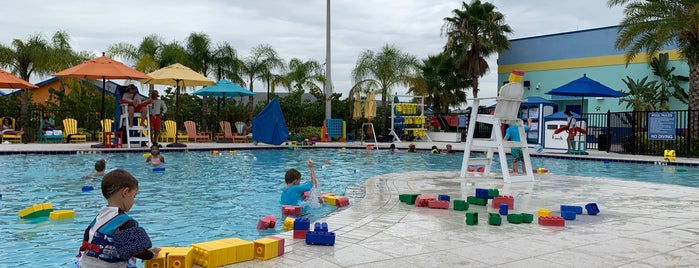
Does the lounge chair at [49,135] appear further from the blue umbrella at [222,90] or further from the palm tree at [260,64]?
the palm tree at [260,64]

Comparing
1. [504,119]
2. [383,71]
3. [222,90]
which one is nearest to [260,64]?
[383,71]

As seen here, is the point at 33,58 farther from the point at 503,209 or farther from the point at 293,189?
the point at 503,209

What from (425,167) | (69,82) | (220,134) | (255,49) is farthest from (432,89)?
(69,82)

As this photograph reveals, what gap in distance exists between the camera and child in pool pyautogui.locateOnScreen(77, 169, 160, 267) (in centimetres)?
312

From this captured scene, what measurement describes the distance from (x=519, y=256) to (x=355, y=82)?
87.6ft

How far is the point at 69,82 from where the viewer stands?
92.0ft

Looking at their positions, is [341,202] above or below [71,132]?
below

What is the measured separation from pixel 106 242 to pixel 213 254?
0.93 metres

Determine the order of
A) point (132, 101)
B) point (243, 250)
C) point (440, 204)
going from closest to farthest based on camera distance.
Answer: point (243, 250), point (440, 204), point (132, 101)

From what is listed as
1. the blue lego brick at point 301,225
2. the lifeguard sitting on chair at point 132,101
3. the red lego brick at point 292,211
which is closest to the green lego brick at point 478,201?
the red lego brick at point 292,211

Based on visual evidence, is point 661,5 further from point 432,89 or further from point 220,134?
point 220,134

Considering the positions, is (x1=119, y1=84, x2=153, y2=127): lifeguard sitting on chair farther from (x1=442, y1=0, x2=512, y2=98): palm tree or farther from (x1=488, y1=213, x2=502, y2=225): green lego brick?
(x1=442, y1=0, x2=512, y2=98): palm tree

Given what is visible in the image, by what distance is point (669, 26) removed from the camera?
18.1 metres

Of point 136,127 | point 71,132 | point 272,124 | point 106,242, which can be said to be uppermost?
point 272,124
